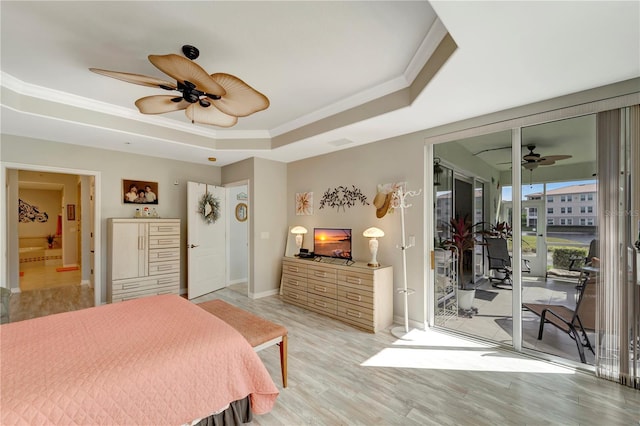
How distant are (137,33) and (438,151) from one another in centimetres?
326

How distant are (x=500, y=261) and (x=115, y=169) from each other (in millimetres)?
5687

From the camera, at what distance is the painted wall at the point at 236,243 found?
588cm

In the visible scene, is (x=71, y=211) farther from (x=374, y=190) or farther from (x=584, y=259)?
(x=584, y=259)

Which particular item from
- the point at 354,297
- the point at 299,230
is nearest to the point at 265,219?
the point at 299,230

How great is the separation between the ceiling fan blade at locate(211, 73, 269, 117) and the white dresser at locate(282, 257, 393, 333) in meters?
2.31

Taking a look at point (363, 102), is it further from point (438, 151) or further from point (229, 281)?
point (229, 281)

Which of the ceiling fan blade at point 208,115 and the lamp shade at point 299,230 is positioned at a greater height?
the ceiling fan blade at point 208,115

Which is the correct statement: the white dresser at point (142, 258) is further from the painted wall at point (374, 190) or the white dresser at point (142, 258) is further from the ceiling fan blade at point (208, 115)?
the ceiling fan blade at point (208, 115)

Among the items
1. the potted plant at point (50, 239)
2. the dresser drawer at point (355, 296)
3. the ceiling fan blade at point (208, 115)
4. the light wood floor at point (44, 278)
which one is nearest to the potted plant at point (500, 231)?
the dresser drawer at point (355, 296)

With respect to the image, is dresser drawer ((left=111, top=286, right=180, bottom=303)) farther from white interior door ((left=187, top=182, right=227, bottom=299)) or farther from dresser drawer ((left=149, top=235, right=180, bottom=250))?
dresser drawer ((left=149, top=235, right=180, bottom=250))

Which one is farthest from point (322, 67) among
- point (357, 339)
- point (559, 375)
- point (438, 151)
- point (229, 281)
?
point (229, 281)

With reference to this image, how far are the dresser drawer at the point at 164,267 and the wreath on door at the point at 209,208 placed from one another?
3.05 feet

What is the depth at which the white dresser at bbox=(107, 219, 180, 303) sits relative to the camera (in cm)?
412

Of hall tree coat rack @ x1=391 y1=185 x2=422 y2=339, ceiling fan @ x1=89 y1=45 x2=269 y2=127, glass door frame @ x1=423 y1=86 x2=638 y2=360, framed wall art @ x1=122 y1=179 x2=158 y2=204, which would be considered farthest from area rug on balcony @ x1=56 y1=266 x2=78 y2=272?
glass door frame @ x1=423 y1=86 x2=638 y2=360
